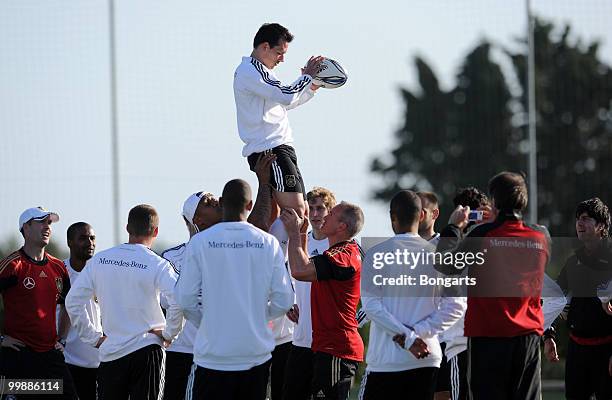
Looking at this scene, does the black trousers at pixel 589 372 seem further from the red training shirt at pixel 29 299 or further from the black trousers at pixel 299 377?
the red training shirt at pixel 29 299

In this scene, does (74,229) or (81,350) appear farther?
(74,229)

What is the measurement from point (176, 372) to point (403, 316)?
97.9 inches

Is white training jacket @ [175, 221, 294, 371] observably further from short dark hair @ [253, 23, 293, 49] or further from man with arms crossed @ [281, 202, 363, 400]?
short dark hair @ [253, 23, 293, 49]

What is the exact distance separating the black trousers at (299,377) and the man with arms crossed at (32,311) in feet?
6.21

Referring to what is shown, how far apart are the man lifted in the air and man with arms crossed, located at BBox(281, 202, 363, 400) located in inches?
11.7

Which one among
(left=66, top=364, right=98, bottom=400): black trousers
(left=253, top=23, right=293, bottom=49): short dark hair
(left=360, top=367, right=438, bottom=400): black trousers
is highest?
(left=253, top=23, right=293, bottom=49): short dark hair

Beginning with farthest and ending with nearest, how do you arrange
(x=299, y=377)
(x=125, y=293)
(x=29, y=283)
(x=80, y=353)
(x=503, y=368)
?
(x=80, y=353) → (x=29, y=283) → (x=299, y=377) → (x=125, y=293) → (x=503, y=368)

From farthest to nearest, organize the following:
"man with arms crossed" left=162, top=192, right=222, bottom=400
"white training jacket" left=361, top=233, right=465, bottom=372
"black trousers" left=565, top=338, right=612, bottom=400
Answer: "black trousers" left=565, top=338, right=612, bottom=400 → "man with arms crossed" left=162, top=192, right=222, bottom=400 → "white training jacket" left=361, top=233, right=465, bottom=372

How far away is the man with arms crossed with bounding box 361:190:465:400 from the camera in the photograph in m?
Result: 8.20

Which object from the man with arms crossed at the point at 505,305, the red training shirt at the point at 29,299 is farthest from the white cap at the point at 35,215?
the man with arms crossed at the point at 505,305

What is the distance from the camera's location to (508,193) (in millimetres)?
8031

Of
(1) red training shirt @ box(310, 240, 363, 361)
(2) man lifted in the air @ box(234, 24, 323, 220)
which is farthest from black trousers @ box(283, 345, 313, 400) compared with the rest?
(2) man lifted in the air @ box(234, 24, 323, 220)

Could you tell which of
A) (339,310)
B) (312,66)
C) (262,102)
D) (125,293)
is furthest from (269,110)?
(125,293)

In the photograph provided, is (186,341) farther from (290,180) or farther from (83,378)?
(290,180)
